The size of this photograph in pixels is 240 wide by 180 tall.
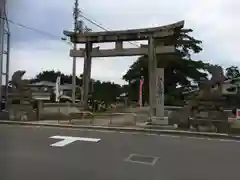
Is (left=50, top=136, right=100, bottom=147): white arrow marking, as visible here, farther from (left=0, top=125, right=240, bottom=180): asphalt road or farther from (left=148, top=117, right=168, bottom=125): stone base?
(left=148, top=117, right=168, bottom=125): stone base

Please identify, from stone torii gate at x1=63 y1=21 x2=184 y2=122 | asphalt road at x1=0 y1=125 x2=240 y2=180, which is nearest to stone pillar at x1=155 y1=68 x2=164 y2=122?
stone torii gate at x1=63 y1=21 x2=184 y2=122

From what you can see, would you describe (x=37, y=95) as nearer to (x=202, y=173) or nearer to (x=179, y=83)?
(x=202, y=173)

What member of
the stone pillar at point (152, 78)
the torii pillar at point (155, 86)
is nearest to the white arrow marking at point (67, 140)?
the torii pillar at point (155, 86)

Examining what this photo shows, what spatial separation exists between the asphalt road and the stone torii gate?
8.31 m

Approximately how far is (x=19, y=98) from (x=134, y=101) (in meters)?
28.4

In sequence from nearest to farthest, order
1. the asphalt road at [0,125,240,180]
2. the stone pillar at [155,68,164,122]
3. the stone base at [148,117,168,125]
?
the asphalt road at [0,125,240,180], the stone base at [148,117,168,125], the stone pillar at [155,68,164,122]

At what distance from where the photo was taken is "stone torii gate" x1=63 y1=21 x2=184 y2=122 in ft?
62.2

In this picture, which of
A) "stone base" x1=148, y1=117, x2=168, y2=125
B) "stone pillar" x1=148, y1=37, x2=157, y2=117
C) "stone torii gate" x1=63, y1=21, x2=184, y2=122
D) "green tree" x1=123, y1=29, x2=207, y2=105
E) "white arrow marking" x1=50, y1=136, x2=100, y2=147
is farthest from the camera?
"green tree" x1=123, y1=29, x2=207, y2=105

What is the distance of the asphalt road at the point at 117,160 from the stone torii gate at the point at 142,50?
8.31 meters

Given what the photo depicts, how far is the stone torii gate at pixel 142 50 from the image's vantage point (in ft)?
62.2

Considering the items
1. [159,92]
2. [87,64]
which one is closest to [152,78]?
[159,92]

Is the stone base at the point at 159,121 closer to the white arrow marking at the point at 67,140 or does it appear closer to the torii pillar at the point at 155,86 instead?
the torii pillar at the point at 155,86

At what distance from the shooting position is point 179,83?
1674 inches

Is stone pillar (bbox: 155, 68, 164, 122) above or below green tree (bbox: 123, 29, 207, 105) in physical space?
below
